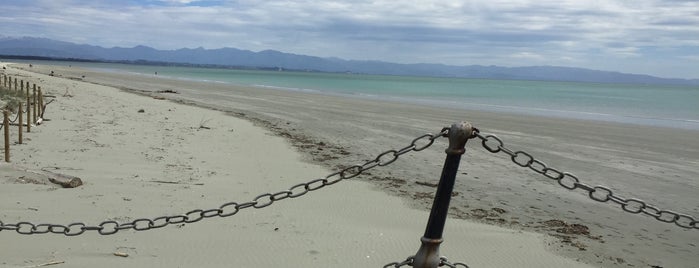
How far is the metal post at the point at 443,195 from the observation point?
2.72 m

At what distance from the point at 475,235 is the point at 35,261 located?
373 cm

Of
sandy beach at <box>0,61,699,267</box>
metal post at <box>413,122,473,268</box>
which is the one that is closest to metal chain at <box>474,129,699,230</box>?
metal post at <box>413,122,473,268</box>

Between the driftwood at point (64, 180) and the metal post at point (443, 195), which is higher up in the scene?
the metal post at point (443, 195)

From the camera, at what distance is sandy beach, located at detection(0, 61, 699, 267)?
15.3 ft

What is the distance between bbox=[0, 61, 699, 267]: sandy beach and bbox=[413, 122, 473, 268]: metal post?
70.3 inches

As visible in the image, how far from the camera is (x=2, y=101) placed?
15500 millimetres

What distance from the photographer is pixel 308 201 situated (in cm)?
645

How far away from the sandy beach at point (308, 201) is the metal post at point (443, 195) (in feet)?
5.86

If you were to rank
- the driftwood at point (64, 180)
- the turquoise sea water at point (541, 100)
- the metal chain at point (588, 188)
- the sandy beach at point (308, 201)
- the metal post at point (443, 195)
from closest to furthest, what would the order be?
the metal post at point (443, 195), the metal chain at point (588, 188), the sandy beach at point (308, 201), the driftwood at point (64, 180), the turquoise sea water at point (541, 100)

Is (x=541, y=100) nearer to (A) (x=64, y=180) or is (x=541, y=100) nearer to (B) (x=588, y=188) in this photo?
(A) (x=64, y=180)

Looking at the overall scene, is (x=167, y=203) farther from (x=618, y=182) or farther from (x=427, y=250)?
(x=618, y=182)

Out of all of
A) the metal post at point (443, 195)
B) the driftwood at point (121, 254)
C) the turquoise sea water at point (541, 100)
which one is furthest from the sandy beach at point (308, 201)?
the turquoise sea water at point (541, 100)

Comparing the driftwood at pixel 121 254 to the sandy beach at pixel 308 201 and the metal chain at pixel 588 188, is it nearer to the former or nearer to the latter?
the sandy beach at pixel 308 201

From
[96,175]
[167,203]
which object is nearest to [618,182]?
[167,203]
